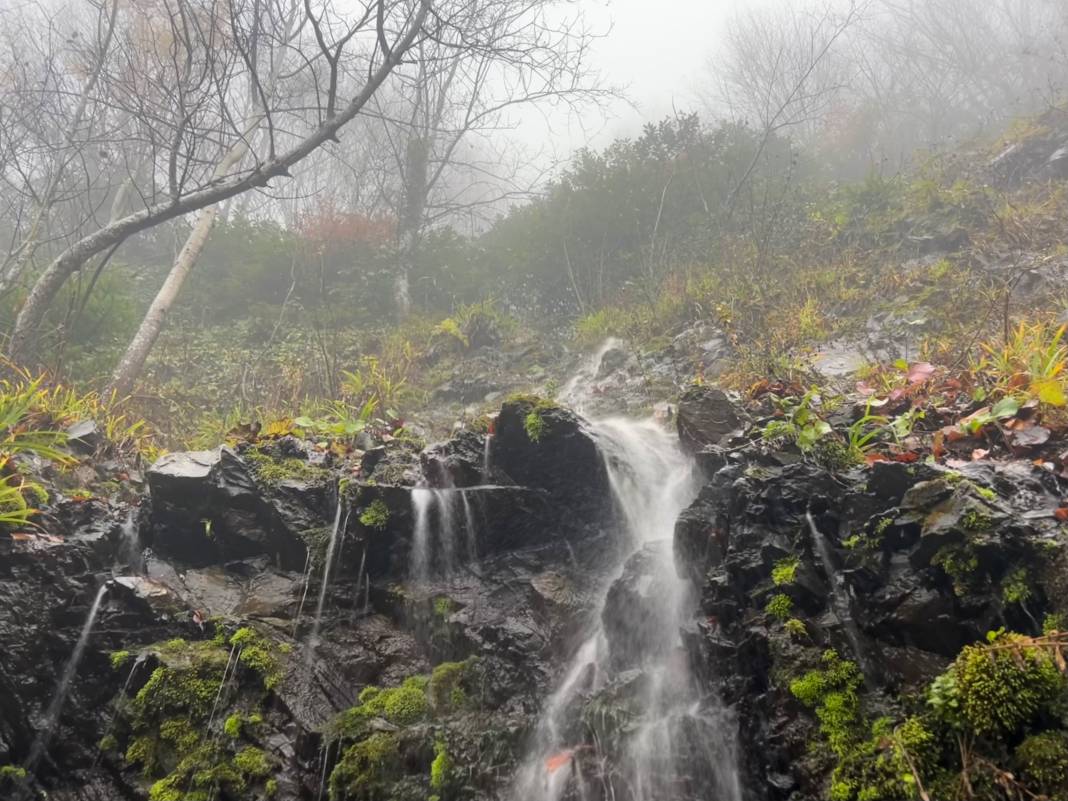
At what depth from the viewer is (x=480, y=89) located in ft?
50.1

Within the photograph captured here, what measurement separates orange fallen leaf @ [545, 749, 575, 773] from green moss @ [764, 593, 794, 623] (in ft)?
5.24

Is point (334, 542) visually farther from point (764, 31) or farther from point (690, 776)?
point (764, 31)

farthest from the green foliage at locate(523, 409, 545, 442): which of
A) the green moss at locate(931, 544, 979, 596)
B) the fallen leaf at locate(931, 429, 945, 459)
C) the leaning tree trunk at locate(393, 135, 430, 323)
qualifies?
the leaning tree trunk at locate(393, 135, 430, 323)

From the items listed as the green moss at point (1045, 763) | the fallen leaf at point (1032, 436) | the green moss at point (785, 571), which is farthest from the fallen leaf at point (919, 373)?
the green moss at point (1045, 763)

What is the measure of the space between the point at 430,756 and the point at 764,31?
26.7 metres

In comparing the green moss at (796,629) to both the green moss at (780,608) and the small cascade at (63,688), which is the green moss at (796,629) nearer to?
the green moss at (780,608)

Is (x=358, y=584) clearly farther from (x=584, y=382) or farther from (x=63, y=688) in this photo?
(x=584, y=382)

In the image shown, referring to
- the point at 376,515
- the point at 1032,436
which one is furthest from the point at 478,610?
the point at 1032,436

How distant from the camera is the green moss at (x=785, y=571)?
3.54m

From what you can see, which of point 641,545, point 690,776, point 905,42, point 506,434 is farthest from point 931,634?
point 905,42

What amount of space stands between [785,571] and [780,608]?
0.23 metres

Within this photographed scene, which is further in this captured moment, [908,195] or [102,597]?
[908,195]

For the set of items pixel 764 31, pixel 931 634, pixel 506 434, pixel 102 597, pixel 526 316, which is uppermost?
pixel 764 31

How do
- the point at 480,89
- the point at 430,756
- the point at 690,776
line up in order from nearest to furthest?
the point at 690,776 → the point at 430,756 → the point at 480,89
